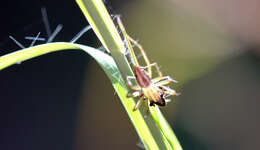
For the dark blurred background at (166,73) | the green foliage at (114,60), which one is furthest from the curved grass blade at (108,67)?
the dark blurred background at (166,73)

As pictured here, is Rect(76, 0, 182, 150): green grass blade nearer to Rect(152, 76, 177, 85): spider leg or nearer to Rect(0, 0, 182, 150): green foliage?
Rect(0, 0, 182, 150): green foliage

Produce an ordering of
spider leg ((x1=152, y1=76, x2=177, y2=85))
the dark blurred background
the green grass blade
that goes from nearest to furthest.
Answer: the green grass blade, spider leg ((x1=152, y1=76, x2=177, y2=85)), the dark blurred background

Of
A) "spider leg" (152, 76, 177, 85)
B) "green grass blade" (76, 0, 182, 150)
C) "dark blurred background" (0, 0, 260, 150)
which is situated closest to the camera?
"green grass blade" (76, 0, 182, 150)

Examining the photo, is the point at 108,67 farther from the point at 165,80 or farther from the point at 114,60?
the point at 165,80

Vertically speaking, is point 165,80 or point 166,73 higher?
point 166,73

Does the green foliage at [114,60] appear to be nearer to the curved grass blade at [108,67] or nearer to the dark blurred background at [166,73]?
the curved grass blade at [108,67]

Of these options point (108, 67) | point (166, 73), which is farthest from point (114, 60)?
point (166, 73)

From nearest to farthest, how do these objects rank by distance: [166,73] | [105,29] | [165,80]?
[105,29]
[165,80]
[166,73]

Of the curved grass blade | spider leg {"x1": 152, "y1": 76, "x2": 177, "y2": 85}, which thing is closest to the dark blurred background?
→ spider leg {"x1": 152, "y1": 76, "x2": 177, "y2": 85}
